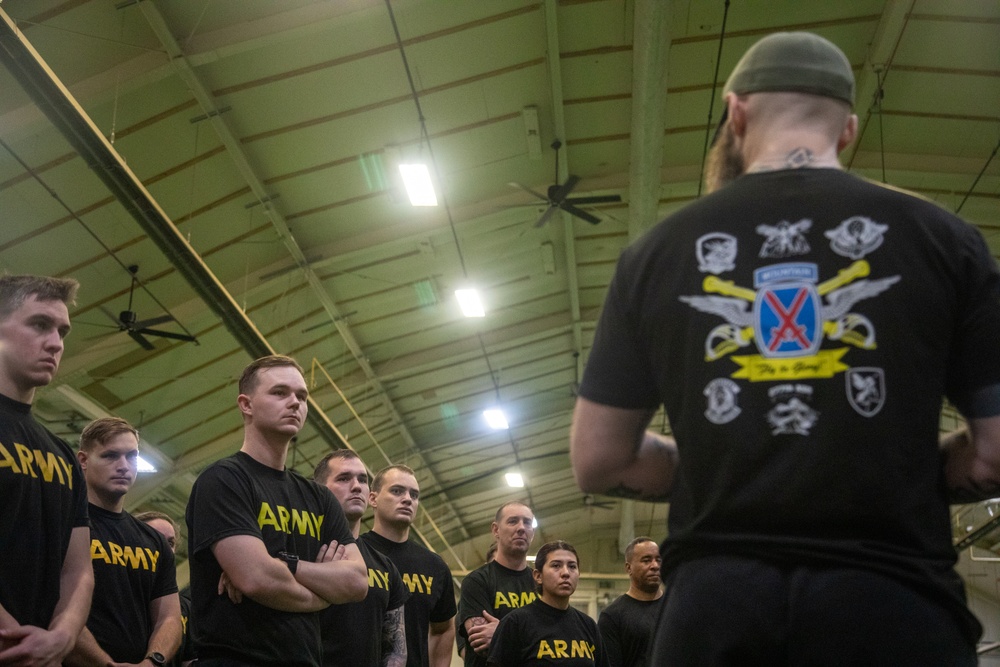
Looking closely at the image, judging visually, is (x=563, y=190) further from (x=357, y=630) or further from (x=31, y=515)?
(x=31, y=515)

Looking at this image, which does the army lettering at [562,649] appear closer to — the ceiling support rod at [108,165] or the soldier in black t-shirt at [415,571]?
the soldier in black t-shirt at [415,571]

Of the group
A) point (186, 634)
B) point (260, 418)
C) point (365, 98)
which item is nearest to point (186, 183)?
point (365, 98)

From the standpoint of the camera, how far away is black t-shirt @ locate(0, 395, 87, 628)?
8.73 ft

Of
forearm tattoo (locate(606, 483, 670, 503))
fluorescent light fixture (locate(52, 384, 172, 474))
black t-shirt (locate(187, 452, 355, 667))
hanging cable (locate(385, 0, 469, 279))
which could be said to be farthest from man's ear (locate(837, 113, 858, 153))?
fluorescent light fixture (locate(52, 384, 172, 474))

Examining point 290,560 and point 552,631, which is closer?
point 290,560

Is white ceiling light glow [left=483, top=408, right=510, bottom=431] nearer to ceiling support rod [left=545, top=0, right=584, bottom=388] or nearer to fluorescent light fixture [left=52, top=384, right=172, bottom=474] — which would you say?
ceiling support rod [left=545, top=0, right=584, bottom=388]

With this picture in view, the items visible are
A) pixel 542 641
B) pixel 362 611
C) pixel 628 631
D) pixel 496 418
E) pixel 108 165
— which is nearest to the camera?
pixel 362 611

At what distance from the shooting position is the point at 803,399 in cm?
133

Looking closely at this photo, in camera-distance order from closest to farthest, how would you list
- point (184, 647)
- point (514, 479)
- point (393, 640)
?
point (393, 640) → point (184, 647) → point (514, 479)

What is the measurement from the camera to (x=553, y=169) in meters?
12.4

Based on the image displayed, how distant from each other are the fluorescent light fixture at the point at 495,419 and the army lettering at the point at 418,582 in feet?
43.1

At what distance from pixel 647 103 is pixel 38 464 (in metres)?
8.24

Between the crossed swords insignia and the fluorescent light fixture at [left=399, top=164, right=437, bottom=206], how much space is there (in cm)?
978

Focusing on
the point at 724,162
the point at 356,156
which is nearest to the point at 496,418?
the point at 356,156
